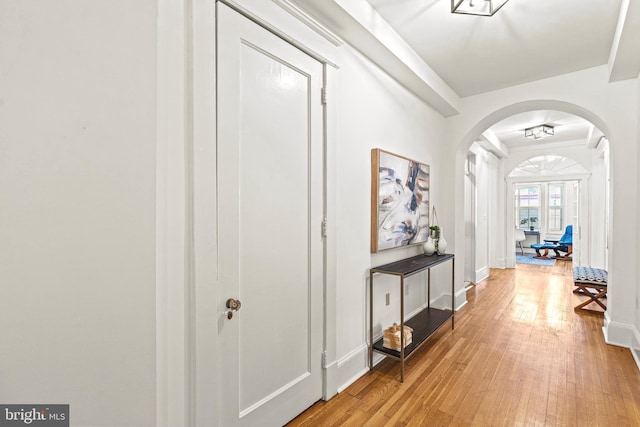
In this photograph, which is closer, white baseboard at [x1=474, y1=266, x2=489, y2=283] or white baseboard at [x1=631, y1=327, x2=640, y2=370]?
white baseboard at [x1=631, y1=327, x2=640, y2=370]

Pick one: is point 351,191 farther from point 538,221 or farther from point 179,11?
point 538,221

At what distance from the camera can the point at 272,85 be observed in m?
1.71

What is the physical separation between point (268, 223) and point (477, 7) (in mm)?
2001

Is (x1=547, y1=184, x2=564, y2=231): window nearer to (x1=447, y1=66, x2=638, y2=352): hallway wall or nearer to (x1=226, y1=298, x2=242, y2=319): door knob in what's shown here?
(x1=447, y1=66, x2=638, y2=352): hallway wall

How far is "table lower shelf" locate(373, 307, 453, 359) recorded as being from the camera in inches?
95.9

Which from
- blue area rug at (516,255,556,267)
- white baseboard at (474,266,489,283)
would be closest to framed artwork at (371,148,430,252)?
white baseboard at (474,266,489,283)

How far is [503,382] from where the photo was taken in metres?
2.32

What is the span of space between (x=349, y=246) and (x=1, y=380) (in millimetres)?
1856

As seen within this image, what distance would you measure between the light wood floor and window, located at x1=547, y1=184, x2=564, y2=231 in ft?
23.0

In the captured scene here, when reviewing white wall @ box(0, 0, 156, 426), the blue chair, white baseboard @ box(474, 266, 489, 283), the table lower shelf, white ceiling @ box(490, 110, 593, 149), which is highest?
white ceiling @ box(490, 110, 593, 149)

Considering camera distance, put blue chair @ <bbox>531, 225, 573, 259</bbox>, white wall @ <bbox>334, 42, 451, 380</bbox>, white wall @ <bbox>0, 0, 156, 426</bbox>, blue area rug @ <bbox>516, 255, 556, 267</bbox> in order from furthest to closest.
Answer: blue chair @ <bbox>531, 225, 573, 259</bbox> → blue area rug @ <bbox>516, 255, 556, 267</bbox> → white wall @ <bbox>334, 42, 451, 380</bbox> → white wall @ <bbox>0, 0, 156, 426</bbox>

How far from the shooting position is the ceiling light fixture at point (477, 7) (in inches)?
77.7

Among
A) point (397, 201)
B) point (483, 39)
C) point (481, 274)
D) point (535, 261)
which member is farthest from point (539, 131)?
point (535, 261)

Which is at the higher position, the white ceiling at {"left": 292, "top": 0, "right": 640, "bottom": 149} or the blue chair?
the white ceiling at {"left": 292, "top": 0, "right": 640, "bottom": 149}
